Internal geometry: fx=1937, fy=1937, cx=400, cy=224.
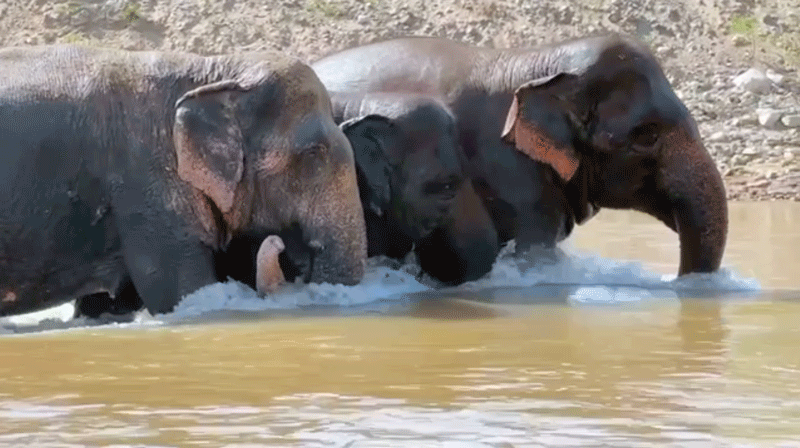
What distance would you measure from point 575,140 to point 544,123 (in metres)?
0.27

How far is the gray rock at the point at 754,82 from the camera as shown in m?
21.2

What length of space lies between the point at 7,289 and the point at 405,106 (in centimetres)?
262

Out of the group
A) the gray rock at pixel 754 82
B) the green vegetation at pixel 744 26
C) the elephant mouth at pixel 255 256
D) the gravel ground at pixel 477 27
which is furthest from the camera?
the green vegetation at pixel 744 26

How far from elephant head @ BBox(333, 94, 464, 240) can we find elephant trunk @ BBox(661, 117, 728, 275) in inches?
49.8

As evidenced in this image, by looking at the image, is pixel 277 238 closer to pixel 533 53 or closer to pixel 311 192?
pixel 311 192

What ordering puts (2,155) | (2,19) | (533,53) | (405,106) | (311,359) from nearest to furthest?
(311,359) < (2,155) < (405,106) < (533,53) < (2,19)

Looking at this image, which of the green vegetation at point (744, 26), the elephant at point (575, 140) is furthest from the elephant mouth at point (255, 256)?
the green vegetation at point (744, 26)

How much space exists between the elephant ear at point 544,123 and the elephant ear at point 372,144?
0.78 metres

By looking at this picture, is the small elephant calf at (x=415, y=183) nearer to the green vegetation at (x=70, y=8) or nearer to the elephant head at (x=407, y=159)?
the elephant head at (x=407, y=159)

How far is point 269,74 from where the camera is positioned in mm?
9781

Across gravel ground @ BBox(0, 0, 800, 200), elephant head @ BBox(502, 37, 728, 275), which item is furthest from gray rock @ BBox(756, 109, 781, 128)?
elephant head @ BBox(502, 37, 728, 275)

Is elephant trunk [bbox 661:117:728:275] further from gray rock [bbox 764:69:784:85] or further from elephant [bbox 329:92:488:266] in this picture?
gray rock [bbox 764:69:784:85]

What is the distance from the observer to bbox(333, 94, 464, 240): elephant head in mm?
10828

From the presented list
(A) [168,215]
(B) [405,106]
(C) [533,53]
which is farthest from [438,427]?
(C) [533,53]
